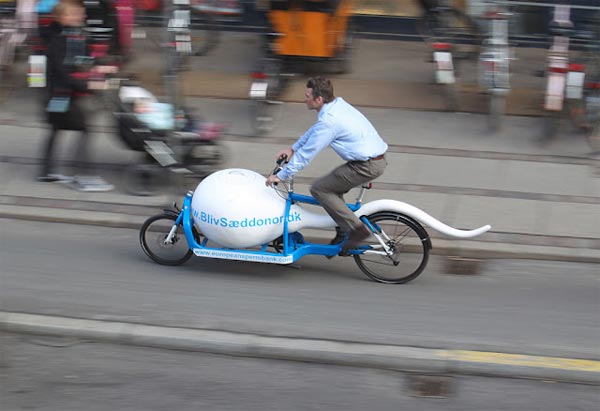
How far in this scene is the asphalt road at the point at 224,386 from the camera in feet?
20.8

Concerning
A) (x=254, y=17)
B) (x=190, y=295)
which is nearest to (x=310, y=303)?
(x=190, y=295)

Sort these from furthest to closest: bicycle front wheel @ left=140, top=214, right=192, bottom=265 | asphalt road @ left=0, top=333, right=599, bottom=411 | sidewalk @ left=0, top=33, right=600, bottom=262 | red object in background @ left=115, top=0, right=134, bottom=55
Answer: red object in background @ left=115, top=0, right=134, bottom=55 → sidewalk @ left=0, top=33, right=600, bottom=262 → bicycle front wheel @ left=140, top=214, right=192, bottom=265 → asphalt road @ left=0, top=333, right=599, bottom=411

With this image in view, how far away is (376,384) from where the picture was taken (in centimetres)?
668

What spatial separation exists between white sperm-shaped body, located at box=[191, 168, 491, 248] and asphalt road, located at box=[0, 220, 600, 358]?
494mm

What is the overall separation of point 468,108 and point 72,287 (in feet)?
20.9

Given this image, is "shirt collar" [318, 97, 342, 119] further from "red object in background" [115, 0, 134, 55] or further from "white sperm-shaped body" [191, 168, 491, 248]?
"red object in background" [115, 0, 134, 55]

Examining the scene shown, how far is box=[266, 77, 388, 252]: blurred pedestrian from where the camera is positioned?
765 cm

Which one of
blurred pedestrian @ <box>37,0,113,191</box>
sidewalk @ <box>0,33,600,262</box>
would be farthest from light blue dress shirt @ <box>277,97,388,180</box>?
blurred pedestrian @ <box>37,0,113,191</box>

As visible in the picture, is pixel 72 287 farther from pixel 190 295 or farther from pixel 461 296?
pixel 461 296

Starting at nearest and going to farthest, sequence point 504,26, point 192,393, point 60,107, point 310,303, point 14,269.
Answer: point 192,393
point 310,303
point 14,269
point 60,107
point 504,26

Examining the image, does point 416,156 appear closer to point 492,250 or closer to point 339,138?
point 492,250

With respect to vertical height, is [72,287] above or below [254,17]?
below

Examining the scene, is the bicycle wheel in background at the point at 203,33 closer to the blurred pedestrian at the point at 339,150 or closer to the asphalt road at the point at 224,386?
the blurred pedestrian at the point at 339,150

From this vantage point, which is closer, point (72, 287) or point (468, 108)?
point (72, 287)
